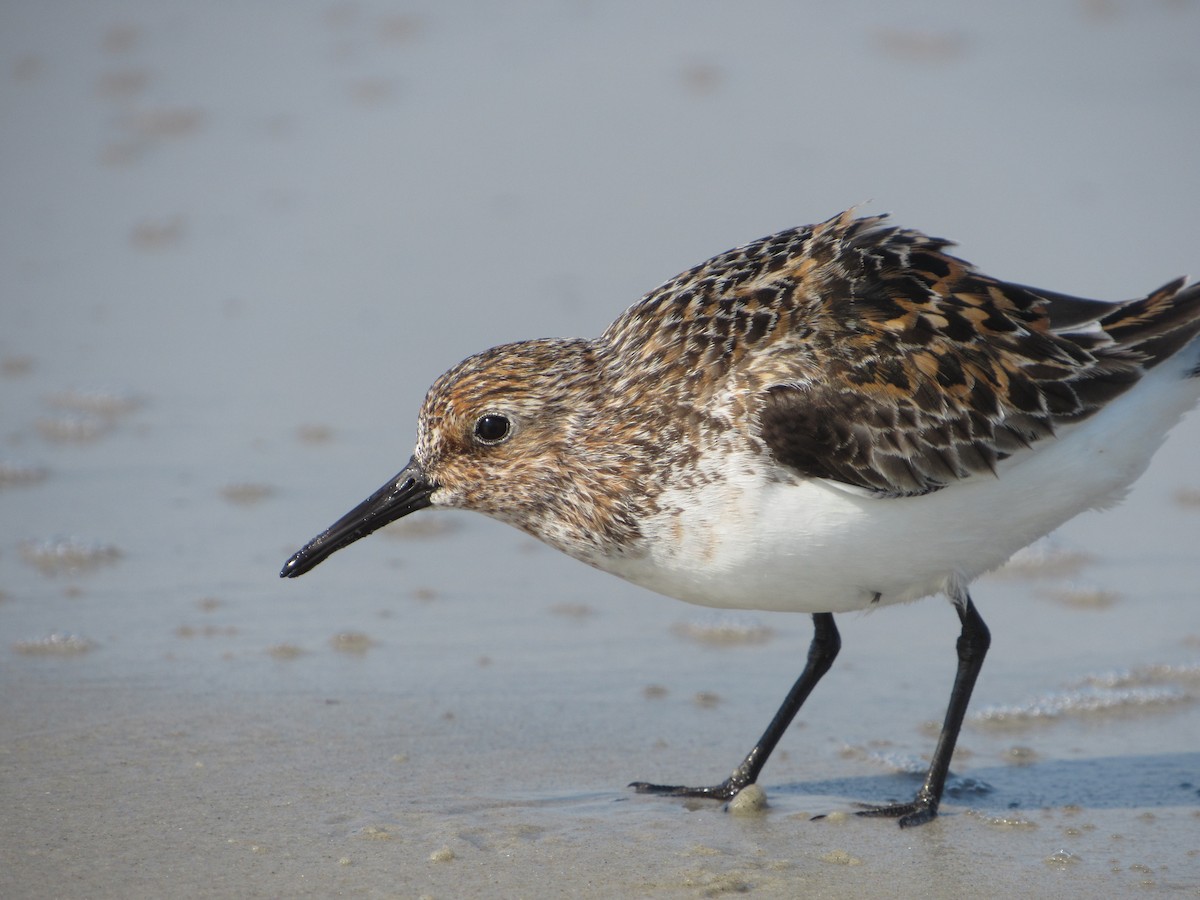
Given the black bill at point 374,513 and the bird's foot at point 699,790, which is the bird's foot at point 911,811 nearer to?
the bird's foot at point 699,790

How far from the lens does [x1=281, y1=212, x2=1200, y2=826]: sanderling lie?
5.11m

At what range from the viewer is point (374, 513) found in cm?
562

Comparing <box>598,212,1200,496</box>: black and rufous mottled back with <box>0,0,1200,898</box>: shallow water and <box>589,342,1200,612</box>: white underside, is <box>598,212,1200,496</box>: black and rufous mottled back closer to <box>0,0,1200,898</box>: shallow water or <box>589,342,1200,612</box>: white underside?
<box>589,342,1200,612</box>: white underside

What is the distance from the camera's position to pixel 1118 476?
5.55 metres

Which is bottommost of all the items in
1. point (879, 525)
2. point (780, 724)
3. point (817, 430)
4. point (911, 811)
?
point (911, 811)

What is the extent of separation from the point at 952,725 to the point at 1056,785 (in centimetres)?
46

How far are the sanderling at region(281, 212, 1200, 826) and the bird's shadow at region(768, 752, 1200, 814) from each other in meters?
0.21

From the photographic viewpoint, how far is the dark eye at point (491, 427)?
18.1 feet

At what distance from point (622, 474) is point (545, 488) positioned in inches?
13.0

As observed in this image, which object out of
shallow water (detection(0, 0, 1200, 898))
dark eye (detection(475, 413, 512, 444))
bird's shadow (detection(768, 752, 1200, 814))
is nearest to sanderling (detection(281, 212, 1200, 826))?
dark eye (detection(475, 413, 512, 444))

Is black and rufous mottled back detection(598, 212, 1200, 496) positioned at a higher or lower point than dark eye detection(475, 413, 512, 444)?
higher

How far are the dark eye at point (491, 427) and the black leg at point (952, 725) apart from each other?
5.53ft

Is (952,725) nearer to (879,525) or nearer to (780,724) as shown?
(780,724)

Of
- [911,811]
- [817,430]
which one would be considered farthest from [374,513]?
[911,811]
